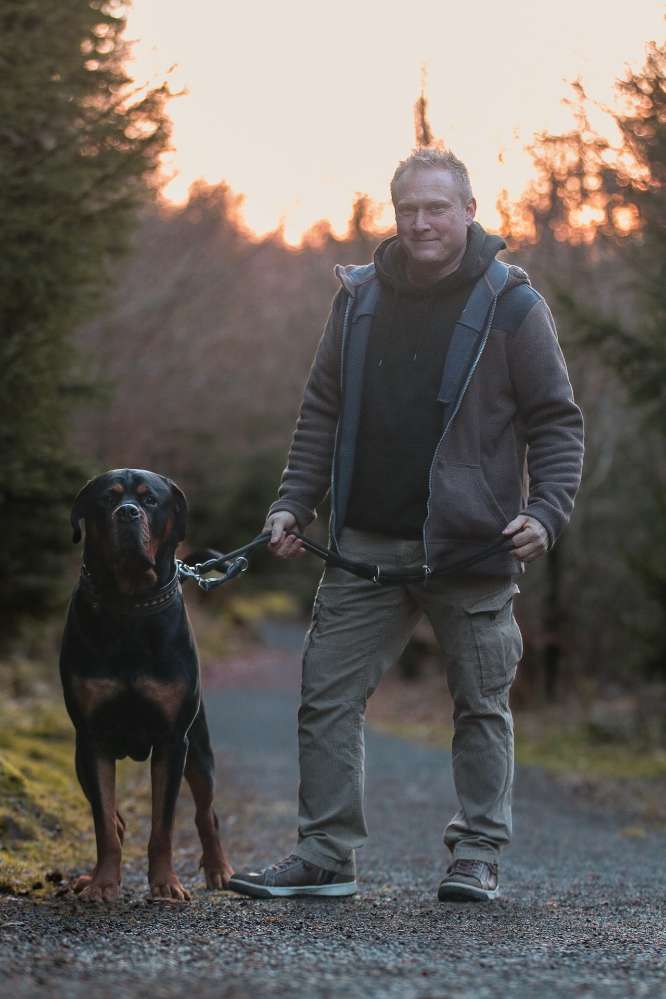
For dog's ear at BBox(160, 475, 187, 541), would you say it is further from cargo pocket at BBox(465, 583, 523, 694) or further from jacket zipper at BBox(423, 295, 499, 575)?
cargo pocket at BBox(465, 583, 523, 694)

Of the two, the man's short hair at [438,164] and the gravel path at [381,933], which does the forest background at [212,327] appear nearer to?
the man's short hair at [438,164]

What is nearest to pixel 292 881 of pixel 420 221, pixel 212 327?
pixel 420 221

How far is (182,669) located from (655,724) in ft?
30.0

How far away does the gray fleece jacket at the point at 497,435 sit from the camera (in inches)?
197

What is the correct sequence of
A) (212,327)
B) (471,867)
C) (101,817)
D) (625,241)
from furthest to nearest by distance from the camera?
(212,327), (625,241), (471,867), (101,817)

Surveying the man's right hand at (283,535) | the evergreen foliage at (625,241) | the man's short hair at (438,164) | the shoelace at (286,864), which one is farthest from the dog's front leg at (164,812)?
the evergreen foliage at (625,241)

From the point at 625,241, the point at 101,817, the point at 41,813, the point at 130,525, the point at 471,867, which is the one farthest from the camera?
the point at 625,241

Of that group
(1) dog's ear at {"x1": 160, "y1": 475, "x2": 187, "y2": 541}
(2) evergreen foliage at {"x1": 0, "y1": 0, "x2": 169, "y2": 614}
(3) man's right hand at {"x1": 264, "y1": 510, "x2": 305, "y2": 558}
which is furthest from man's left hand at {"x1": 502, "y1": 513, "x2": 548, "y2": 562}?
(2) evergreen foliage at {"x1": 0, "y1": 0, "x2": 169, "y2": 614}

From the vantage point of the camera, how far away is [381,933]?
159 inches

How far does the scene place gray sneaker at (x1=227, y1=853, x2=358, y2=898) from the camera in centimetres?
491

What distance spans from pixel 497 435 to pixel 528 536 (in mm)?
404

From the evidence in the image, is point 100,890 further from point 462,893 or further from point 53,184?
point 53,184

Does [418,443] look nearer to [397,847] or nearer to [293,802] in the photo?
[397,847]

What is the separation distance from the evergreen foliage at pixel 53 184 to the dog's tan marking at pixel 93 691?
3.57 metres
